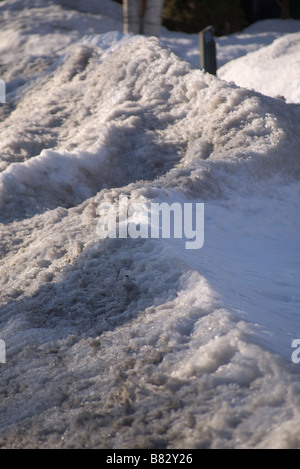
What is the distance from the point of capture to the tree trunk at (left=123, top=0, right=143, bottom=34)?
384 inches

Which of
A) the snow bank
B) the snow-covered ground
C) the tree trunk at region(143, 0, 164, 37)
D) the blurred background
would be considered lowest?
the snow-covered ground

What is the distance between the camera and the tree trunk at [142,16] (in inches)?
385

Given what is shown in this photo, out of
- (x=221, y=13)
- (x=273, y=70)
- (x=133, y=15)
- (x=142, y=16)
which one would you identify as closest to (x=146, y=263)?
(x=273, y=70)

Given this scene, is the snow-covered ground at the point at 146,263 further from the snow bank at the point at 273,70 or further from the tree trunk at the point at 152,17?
the tree trunk at the point at 152,17

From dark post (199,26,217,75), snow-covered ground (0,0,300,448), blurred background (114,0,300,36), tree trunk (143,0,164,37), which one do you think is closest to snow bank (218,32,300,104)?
snow-covered ground (0,0,300,448)

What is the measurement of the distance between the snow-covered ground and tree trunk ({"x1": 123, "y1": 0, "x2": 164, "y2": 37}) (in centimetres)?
338

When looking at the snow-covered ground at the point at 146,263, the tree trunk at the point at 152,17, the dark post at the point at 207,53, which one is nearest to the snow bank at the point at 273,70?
the snow-covered ground at the point at 146,263

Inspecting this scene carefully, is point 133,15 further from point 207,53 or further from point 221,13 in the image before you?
point 221,13

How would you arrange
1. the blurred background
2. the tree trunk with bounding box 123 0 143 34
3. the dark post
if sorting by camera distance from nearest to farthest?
1. the dark post
2. the tree trunk with bounding box 123 0 143 34
3. the blurred background

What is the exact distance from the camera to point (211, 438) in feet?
6.48

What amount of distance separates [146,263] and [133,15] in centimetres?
801

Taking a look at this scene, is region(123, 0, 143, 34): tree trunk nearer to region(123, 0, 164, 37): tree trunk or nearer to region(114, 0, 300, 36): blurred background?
region(123, 0, 164, 37): tree trunk

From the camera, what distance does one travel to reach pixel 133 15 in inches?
387
